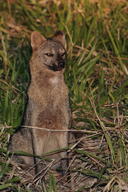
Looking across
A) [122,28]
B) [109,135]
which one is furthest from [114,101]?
[122,28]

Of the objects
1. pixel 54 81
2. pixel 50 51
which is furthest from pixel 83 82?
pixel 50 51

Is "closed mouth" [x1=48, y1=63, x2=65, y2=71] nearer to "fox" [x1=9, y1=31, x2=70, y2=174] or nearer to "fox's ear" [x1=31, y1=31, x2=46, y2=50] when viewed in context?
"fox" [x1=9, y1=31, x2=70, y2=174]

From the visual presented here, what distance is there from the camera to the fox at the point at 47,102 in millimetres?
6137

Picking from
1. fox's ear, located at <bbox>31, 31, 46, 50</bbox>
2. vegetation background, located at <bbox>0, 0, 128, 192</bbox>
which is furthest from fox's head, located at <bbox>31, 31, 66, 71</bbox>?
vegetation background, located at <bbox>0, 0, 128, 192</bbox>

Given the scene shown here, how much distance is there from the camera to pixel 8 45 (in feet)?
28.1

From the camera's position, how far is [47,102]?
6.19 meters

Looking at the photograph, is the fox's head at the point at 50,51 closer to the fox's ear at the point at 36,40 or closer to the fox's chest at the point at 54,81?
the fox's ear at the point at 36,40

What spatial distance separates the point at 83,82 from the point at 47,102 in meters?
1.23

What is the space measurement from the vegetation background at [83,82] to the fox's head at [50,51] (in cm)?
64

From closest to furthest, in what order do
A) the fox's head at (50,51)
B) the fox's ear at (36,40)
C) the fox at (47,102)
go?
the fox's head at (50,51)
the fox at (47,102)
the fox's ear at (36,40)

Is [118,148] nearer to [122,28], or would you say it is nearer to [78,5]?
[122,28]

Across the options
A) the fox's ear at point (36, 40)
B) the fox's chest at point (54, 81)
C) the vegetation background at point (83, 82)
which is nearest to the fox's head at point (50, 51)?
the fox's ear at point (36, 40)

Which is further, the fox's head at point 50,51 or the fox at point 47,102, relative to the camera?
the fox at point 47,102

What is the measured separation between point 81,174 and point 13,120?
119 cm
